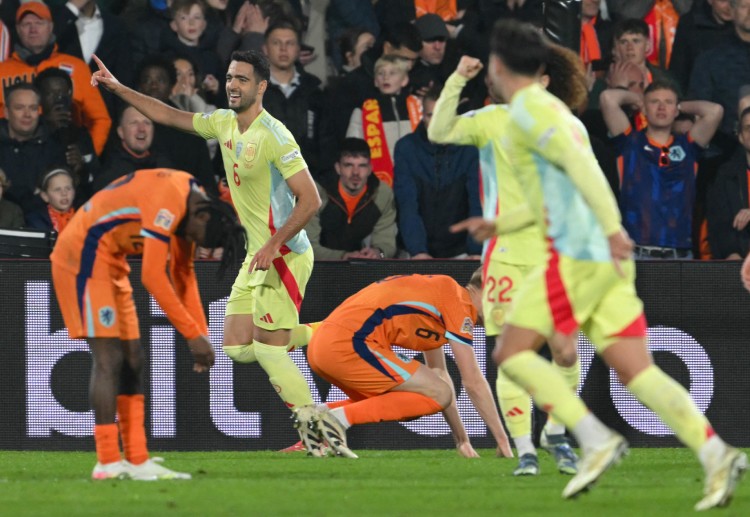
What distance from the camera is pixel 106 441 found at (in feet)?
25.2

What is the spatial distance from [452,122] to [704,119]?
4.67 metres

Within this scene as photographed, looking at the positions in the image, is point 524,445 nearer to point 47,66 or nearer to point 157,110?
point 157,110

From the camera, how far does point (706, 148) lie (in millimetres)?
12219

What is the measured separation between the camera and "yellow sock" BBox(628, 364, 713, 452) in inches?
245

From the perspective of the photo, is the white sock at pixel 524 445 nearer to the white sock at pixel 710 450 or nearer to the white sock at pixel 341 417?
the white sock at pixel 341 417

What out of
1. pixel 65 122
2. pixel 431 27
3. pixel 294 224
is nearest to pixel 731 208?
pixel 431 27

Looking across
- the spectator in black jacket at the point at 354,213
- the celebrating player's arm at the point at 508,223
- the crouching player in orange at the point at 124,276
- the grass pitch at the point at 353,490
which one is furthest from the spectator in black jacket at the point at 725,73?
the celebrating player's arm at the point at 508,223

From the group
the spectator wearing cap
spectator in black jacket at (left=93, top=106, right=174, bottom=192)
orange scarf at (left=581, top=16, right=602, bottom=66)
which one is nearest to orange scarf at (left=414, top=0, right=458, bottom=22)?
the spectator wearing cap

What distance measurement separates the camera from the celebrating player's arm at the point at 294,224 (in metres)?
9.57

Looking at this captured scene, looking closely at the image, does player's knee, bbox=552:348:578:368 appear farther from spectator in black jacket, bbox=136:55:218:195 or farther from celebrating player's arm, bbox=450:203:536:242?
spectator in black jacket, bbox=136:55:218:195

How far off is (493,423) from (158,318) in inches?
107

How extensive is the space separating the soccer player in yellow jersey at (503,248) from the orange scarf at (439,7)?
5.43m

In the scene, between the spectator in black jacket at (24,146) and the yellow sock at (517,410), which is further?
the spectator in black jacket at (24,146)

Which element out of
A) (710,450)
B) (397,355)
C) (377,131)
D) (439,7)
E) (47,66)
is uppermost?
(439,7)
